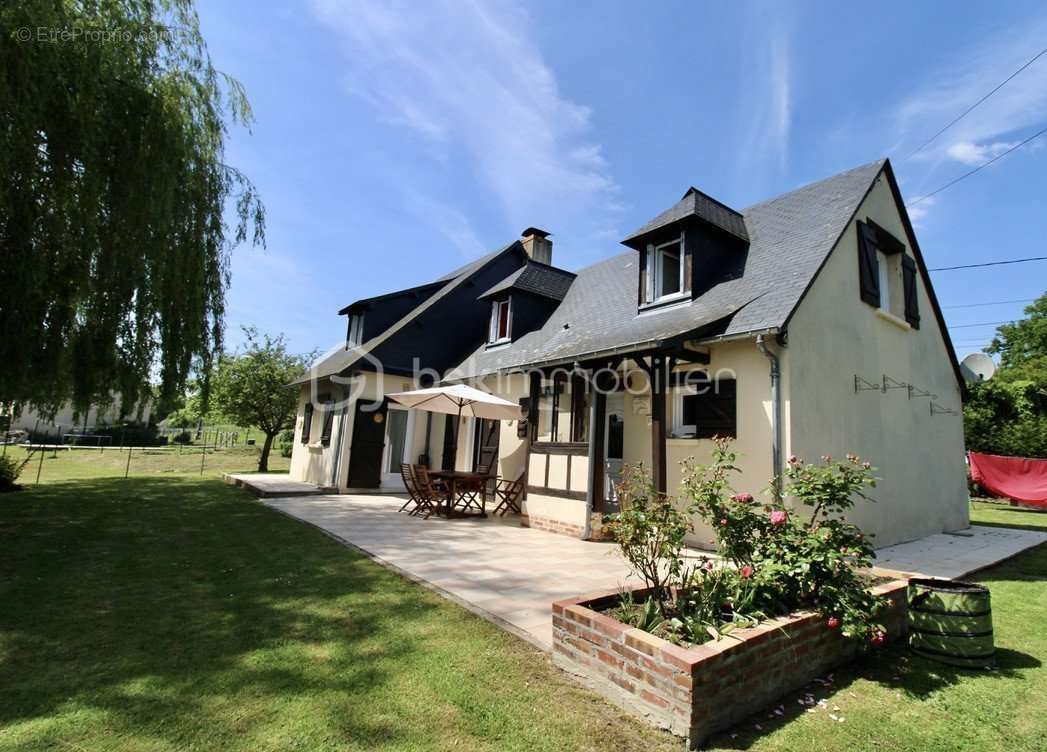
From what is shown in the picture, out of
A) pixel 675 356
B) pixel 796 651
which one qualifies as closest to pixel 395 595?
pixel 796 651

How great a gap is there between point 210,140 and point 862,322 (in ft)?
37.0

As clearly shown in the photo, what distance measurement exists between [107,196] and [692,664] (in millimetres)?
8396

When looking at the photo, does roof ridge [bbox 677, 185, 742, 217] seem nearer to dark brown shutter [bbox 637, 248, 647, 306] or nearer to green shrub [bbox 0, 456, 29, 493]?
dark brown shutter [bbox 637, 248, 647, 306]

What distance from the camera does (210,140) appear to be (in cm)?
818

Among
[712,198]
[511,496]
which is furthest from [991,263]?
[511,496]

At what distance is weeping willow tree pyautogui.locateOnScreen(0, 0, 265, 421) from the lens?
18.7 ft

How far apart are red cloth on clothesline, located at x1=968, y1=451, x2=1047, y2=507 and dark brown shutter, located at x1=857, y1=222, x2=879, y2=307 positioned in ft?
34.3

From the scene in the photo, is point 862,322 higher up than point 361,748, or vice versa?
point 862,322

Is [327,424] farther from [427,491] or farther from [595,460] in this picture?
[595,460]

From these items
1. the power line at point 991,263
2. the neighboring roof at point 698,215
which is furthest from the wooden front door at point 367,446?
the power line at point 991,263

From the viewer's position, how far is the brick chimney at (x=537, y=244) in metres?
16.8

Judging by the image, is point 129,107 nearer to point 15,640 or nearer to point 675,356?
point 15,640

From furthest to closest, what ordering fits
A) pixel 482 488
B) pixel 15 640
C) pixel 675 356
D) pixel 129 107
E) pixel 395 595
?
1. pixel 482 488
2. pixel 675 356
3. pixel 129 107
4. pixel 395 595
5. pixel 15 640

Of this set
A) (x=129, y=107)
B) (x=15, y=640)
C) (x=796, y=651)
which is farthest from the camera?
(x=129, y=107)
